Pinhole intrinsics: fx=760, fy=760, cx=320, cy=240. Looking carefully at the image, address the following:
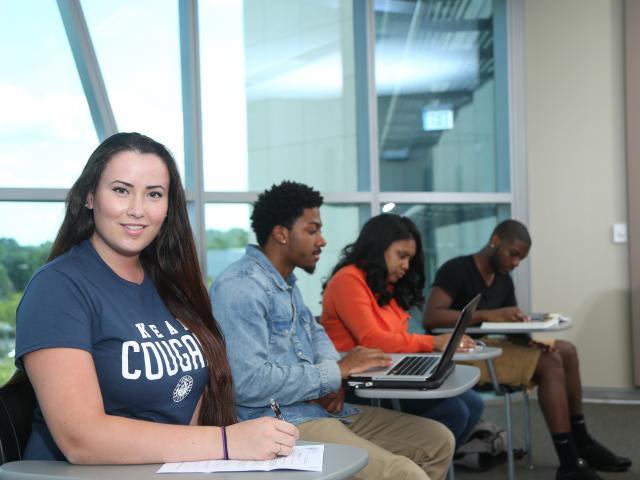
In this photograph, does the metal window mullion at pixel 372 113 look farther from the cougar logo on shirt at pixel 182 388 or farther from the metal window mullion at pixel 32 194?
the cougar logo on shirt at pixel 182 388

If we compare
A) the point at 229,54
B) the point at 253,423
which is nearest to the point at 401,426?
the point at 253,423

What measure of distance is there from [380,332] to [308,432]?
826mm

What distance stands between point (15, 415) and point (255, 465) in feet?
1.66

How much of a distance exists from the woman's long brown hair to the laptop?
22.1 inches

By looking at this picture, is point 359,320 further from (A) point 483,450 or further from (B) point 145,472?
(B) point 145,472

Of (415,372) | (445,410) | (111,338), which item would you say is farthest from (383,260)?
(111,338)

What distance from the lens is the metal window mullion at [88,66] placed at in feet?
12.9

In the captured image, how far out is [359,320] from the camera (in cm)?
285

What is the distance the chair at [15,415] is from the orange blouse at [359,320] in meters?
1.50

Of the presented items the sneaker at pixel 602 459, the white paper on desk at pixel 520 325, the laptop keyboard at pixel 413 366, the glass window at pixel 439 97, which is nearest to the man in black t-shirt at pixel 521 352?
the sneaker at pixel 602 459

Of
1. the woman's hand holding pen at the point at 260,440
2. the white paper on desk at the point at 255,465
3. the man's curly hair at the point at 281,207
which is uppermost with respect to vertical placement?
the man's curly hair at the point at 281,207

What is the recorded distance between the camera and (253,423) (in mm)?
1433

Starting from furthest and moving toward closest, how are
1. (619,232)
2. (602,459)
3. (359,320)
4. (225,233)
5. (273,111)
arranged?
1. (619,232)
2. (273,111)
3. (225,233)
4. (602,459)
5. (359,320)

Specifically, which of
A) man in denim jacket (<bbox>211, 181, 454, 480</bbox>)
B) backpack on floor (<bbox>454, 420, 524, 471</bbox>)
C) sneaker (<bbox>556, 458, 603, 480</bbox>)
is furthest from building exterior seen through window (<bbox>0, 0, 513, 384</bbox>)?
sneaker (<bbox>556, 458, 603, 480</bbox>)
